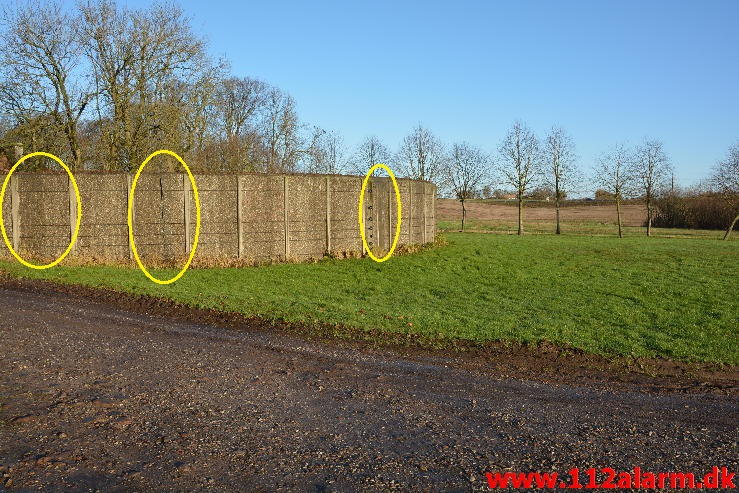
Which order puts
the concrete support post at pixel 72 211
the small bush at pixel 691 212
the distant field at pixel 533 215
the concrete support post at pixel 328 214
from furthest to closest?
the distant field at pixel 533 215 → the small bush at pixel 691 212 → the concrete support post at pixel 328 214 → the concrete support post at pixel 72 211

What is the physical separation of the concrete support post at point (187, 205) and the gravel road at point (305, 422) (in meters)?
11.6

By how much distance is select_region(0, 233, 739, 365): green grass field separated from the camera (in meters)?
12.4

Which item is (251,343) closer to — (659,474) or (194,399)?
(194,399)

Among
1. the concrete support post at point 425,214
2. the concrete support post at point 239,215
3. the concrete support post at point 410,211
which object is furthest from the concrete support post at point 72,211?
the concrete support post at point 425,214

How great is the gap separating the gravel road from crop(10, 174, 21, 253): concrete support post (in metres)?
13.3

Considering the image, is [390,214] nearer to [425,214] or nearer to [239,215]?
[425,214]

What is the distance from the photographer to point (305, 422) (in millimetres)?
6750

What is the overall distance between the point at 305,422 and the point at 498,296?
1114 centimetres

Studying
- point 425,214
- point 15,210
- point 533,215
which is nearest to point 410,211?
point 425,214

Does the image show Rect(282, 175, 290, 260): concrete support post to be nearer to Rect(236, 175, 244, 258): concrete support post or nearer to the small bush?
Rect(236, 175, 244, 258): concrete support post

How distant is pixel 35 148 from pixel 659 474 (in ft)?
97.0

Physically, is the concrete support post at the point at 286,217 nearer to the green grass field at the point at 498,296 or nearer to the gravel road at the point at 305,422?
the green grass field at the point at 498,296

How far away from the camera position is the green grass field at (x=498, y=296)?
12383mm

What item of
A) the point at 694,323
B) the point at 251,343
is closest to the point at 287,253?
the point at 251,343
